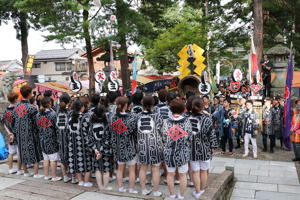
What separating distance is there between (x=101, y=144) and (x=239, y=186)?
11.4 feet

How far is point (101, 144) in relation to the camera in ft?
16.1

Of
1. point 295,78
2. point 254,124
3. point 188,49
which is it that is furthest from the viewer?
point 295,78

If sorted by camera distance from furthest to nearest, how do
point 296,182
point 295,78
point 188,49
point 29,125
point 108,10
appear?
point 295,78, point 108,10, point 188,49, point 296,182, point 29,125

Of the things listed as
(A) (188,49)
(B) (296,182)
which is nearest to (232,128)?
(B) (296,182)

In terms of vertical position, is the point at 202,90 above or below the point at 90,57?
below

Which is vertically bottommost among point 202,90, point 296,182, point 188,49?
point 296,182

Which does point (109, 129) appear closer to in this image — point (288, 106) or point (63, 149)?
point (63, 149)

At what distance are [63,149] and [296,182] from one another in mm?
5291

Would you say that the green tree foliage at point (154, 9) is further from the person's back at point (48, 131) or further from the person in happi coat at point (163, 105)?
the person's back at point (48, 131)

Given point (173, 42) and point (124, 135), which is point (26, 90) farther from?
point (173, 42)

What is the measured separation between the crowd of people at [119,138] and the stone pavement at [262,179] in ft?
5.26

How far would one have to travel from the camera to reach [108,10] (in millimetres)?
12930

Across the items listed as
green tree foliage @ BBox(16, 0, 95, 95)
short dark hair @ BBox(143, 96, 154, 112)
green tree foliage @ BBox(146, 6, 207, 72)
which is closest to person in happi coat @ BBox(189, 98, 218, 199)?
short dark hair @ BBox(143, 96, 154, 112)

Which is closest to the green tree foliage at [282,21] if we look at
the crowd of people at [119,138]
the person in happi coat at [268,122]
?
the person in happi coat at [268,122]
